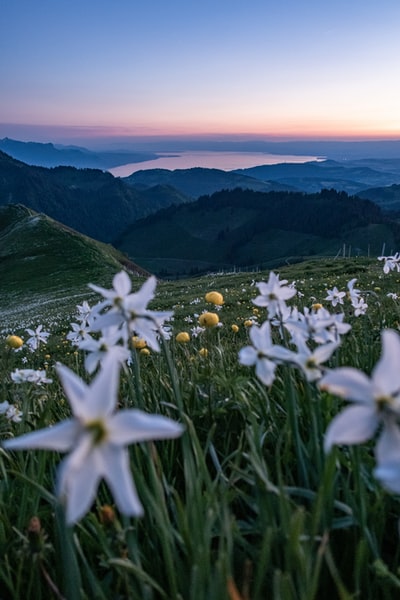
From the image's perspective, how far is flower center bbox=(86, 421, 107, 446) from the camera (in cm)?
83


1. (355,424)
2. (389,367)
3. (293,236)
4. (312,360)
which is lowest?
(293,236)

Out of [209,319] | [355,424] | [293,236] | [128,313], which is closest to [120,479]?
[355,424]

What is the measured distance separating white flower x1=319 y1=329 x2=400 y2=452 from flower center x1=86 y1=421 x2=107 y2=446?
401 mm

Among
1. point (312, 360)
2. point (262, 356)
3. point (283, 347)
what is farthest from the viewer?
point (283, 347)

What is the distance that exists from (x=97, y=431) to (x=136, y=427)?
0.27ft

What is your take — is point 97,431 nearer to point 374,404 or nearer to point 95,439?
point 95,439

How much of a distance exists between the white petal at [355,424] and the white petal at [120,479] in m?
0.35

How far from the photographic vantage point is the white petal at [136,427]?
30.1 inches

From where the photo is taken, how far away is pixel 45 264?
6594 cm

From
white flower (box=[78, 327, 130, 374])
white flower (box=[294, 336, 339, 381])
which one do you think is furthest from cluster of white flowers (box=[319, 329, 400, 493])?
white flower (box=[78, 327, 130, 374])

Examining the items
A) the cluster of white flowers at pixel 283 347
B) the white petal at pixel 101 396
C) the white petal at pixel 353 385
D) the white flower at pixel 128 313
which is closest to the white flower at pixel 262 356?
the cluster of white flowers at pixel 283 347

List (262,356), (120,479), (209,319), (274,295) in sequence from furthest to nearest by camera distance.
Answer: (209,319) < (274,295) < (262,356) < (120,479)

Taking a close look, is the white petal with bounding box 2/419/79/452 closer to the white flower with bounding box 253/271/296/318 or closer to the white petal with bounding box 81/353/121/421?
the white petal with bounding box 81/353/121/421

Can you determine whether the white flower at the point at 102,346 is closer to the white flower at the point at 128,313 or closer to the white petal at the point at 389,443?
the white flower at the point at 128,313
